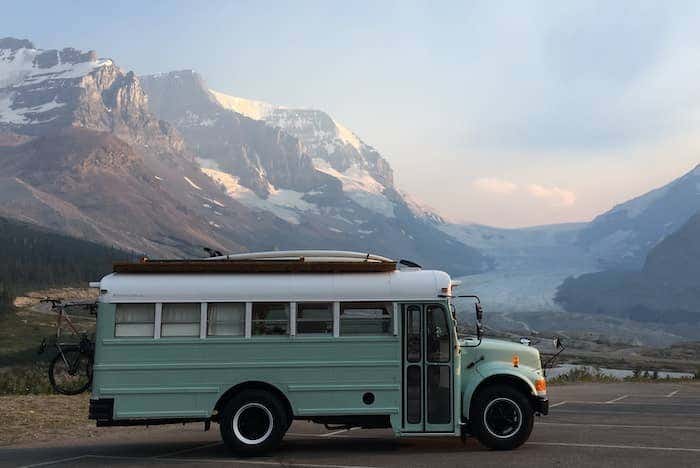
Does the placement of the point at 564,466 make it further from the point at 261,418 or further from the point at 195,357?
the point at 195,357

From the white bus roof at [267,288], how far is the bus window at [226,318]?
0.14m

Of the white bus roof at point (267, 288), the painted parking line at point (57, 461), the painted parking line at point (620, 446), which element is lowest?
the painted parking line at point (57, 461)

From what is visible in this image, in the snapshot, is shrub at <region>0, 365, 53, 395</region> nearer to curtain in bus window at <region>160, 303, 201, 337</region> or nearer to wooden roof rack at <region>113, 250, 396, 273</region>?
wooden roof rack at <region>113, 250, 396, 273</region>

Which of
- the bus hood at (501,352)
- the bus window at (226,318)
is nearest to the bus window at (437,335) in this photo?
the bus hood at (501,352)

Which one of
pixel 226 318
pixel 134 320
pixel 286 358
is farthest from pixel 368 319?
pixel 134 320

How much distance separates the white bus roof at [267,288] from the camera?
45.0 ft

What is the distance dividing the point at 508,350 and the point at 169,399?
6.01 meters

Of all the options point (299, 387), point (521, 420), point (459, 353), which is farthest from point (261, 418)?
point (521, 420)

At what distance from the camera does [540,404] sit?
1402 centimetres

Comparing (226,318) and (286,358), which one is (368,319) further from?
Answer: (226,318)

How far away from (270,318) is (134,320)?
233cm

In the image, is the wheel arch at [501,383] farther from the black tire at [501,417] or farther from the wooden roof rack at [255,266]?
the wooden roof rack at [255,266]

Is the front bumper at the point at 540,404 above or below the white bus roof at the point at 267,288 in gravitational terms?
below

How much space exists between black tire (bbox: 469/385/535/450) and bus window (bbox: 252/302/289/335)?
11.8ft
